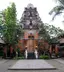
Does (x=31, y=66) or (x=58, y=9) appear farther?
(x=31, y=66)

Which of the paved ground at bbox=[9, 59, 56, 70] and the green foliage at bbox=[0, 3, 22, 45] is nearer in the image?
the paved ground at bbox=[9, 59, 56, 70]

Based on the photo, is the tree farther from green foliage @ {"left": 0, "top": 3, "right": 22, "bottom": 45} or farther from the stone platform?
green foliage @ {"left": 0, "top": 3, "right": 22, "bottom": 45}

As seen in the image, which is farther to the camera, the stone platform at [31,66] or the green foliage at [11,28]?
the green foliage at [11,28]

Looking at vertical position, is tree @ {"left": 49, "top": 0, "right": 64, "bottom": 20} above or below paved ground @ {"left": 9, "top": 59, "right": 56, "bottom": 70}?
above

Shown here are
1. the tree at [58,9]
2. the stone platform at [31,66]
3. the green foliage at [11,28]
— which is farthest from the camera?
the green foliage at [11,28]

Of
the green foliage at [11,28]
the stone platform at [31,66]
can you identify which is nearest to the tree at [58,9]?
the stone platform at [31,66]

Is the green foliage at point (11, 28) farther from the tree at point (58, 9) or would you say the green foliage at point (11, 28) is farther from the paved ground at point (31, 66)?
the tree at point (58, 9)

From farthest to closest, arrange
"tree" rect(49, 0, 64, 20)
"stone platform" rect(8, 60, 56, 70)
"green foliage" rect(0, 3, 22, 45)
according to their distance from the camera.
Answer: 1. "green foliage" rect(0, 3, 22, 45)
2. "stone platform" rect(8, 60, 56, 70)
3. "tree" rect(49, 0, 64, 20)

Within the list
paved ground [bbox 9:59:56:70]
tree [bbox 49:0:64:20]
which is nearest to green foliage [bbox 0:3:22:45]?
paved ground [bbox 9:59:56:70]

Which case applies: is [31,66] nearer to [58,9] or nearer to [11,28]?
[58,9]

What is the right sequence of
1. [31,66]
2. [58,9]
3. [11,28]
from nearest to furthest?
[58,9], [31,66], [11,28]

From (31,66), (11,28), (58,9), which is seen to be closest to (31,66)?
(31,66)

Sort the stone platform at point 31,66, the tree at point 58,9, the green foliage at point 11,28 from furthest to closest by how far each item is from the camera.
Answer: the green foliage at point 11,28 < the stone platform at point 31,66 < the tree at point 58,9

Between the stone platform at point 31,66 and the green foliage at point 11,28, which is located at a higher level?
the green foliage at point 11,28
